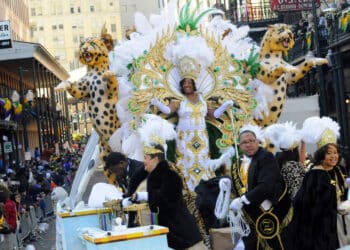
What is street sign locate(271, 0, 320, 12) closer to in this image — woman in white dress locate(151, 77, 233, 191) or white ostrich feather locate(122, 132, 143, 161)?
woman in white dress locate(151, 77, 233, 191)

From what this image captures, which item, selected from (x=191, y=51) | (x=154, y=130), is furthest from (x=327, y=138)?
(x=191, y=51)

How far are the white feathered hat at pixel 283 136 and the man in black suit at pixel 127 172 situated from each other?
1.60m

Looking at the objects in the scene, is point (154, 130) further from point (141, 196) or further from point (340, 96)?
point (340, 96)

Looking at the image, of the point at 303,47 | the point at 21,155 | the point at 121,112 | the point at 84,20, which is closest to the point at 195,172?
the point at 121,112

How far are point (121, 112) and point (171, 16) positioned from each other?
5.42ft

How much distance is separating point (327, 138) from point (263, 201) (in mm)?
863

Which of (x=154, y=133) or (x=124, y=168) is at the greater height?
(x=154, y=133)

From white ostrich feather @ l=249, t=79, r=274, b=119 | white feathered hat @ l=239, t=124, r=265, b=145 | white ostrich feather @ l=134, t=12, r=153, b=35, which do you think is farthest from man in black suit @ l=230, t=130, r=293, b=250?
white ostrich feather @ l=134, t=12, r=153, b=35

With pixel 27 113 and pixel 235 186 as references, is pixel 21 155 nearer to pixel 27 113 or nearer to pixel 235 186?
pixel 27 113

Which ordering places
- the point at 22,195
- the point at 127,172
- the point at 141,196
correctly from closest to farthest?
the point at 141,196 → the point at 127,172 → the point at 22,195

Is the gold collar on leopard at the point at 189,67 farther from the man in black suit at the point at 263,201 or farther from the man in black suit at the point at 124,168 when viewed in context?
the man in black suit at the point at 263,201

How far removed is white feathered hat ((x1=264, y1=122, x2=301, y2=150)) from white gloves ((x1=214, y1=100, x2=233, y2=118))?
1.70 meters

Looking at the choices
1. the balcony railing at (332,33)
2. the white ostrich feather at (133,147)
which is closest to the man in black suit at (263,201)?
the white ostrich feather at (133,147)

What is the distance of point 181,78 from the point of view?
11078 millimetres
